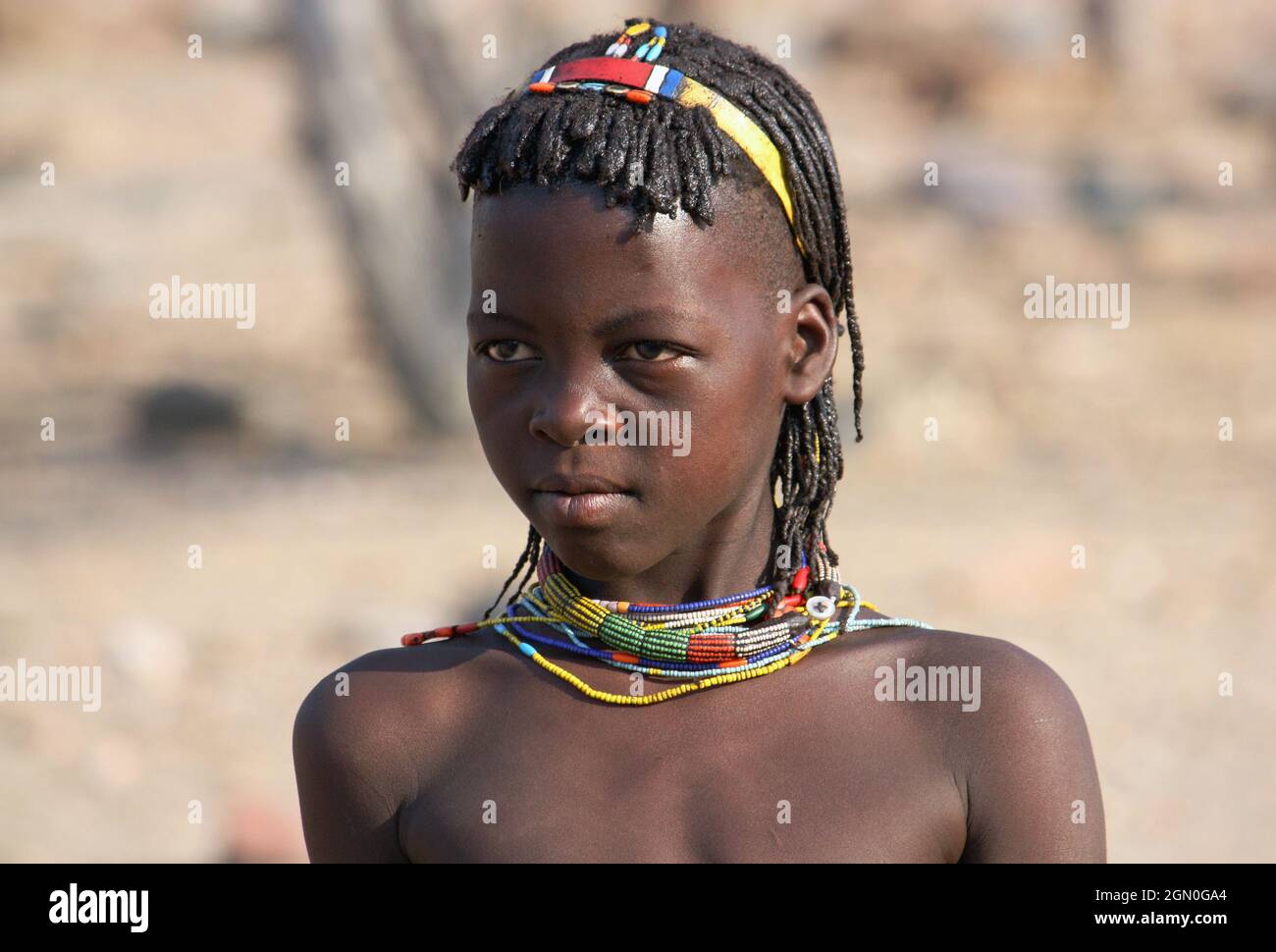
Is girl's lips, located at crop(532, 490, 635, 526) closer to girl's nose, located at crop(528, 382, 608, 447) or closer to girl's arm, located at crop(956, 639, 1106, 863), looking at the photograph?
girl's nose, located at crop(528, 382, 608, 447)

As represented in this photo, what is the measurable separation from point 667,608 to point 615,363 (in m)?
0.38

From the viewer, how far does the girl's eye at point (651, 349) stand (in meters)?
2.27

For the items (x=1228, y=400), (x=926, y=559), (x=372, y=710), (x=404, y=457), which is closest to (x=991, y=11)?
(x=1228, y=400)

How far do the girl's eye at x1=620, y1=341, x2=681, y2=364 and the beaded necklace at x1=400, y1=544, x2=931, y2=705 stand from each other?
0.37 m

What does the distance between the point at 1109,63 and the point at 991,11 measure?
1.63 meters

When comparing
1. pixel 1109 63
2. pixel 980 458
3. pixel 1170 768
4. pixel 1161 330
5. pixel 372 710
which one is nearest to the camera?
pixel 372 710

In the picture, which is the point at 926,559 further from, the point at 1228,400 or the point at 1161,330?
the point at 1161,330

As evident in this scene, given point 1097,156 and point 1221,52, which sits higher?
point 1221,52

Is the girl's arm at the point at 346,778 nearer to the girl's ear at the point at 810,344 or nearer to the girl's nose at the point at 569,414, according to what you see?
the girl's nose at the point at 569,414

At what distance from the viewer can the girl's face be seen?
2250 millimetres

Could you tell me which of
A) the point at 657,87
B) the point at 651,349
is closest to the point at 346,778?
the point at 651,349

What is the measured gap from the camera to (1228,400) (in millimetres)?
10914

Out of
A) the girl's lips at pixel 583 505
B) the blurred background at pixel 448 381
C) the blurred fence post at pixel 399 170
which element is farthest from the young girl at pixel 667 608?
the blurred fence post at pixel 399 170

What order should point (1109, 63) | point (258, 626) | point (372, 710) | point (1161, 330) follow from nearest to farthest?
1. point (372, 710)
2. point (258, 626)
3. point (1161, 330)
4. point (1109, 63)
